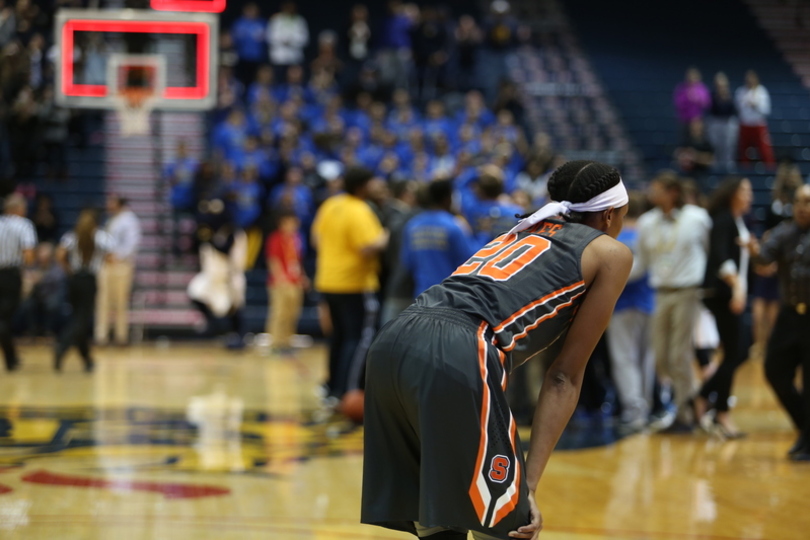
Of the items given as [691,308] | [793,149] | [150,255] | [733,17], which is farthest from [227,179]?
[733,17]

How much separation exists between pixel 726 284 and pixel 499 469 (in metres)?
5.08

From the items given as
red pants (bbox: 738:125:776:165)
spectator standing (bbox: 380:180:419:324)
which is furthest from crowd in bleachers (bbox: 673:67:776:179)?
spectator standing (bbox: 380:180:419:324)

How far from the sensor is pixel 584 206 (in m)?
2.86

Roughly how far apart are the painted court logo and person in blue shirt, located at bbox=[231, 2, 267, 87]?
53.4ft

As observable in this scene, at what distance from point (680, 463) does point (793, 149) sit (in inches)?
524

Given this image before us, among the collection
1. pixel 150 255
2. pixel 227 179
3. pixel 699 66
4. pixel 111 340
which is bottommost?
pixel 111 340

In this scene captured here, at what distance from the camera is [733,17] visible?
2239cm

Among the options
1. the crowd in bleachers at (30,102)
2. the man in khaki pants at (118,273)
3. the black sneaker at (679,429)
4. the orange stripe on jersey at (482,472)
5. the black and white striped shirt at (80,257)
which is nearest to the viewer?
the orange stripe on jersey at (482,472)

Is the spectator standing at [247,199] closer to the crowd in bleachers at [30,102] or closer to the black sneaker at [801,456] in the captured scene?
the crowd in bleachers at [30,102]

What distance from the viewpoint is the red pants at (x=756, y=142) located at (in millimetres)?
17656

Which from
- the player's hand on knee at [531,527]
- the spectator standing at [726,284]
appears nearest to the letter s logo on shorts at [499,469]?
the player's hand on knee at [531,527]

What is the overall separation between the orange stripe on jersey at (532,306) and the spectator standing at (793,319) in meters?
4.28

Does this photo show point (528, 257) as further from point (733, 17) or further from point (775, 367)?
point (733, 17)

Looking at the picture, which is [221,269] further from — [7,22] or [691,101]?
[691,101]
